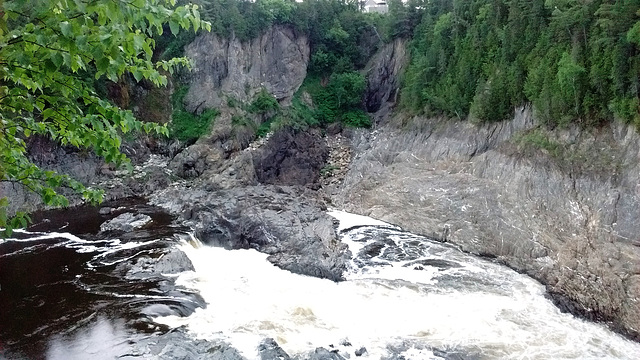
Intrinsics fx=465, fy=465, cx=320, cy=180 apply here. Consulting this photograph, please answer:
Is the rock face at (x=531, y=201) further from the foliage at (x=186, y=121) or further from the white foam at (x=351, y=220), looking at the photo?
the foliage at (x=186, y=121)

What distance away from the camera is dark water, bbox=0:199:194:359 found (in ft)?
37.5

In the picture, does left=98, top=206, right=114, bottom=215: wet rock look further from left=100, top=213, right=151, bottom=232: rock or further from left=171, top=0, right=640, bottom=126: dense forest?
left=171, top=0, right=640, bottom=126: dense forest

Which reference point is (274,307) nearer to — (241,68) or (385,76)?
(241,68)

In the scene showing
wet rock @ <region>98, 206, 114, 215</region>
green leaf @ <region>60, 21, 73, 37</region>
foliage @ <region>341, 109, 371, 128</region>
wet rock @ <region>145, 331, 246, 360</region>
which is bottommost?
wet rock @ <region>98, 206, 114, 215</region>

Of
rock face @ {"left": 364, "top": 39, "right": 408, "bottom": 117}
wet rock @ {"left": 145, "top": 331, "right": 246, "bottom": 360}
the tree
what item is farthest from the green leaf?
rock face @ {"left": 364, "top": 39, "right": 408, "bottom": 117}

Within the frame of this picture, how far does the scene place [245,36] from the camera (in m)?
38.4

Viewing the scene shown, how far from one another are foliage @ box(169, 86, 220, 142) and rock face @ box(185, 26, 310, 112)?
0.59 m

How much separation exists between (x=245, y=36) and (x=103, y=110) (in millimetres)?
36403

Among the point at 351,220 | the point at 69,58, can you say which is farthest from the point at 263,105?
the point at 69,58

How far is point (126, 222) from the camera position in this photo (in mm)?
21953

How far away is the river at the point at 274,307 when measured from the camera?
12062mm

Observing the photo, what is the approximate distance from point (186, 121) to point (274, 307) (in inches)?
970

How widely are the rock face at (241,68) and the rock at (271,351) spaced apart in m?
27.4

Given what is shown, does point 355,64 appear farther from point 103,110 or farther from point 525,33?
point 103,110
